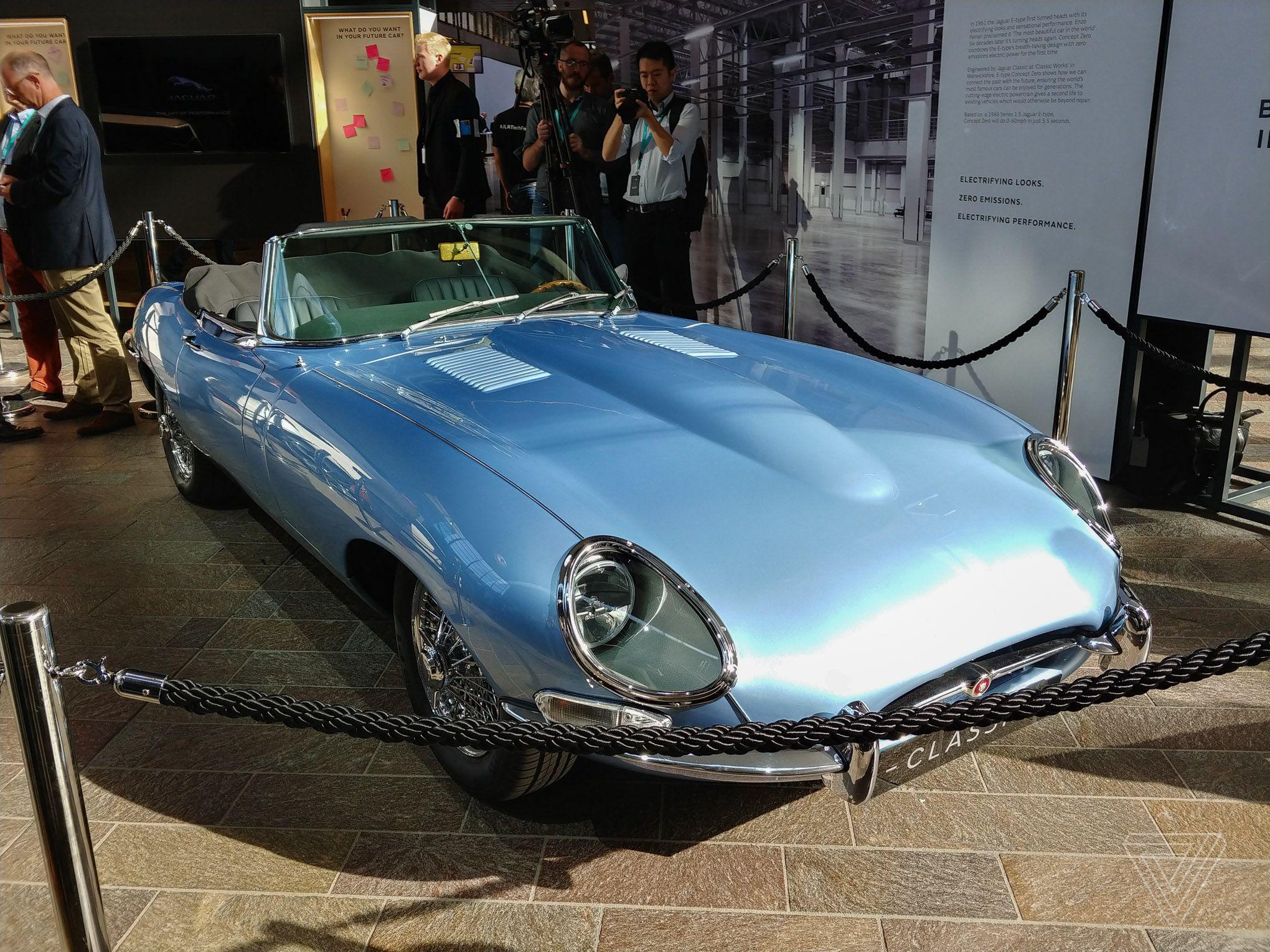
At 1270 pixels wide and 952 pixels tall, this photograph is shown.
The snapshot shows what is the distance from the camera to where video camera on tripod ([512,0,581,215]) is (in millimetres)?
6047

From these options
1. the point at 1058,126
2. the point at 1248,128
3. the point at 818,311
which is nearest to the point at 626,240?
the point at 818,311

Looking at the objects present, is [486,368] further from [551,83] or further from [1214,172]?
[551,83]

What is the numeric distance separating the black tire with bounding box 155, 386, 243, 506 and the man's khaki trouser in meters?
1.52

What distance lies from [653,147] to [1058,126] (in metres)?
2.20

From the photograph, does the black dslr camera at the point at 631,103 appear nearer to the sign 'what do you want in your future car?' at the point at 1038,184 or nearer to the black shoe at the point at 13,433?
the sign 'what do you want in your future car?' at the point at 1038,184

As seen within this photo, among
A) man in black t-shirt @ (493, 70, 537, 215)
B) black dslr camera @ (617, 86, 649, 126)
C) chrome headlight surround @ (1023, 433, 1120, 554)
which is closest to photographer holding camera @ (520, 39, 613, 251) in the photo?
black dslr camera @ (617, 86, 649, 126)

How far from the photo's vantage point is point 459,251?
3666mm

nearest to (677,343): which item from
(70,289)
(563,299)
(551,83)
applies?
(563,299)

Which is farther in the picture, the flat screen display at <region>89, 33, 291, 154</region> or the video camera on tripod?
the flat screen display at <region>89, 33, 291, 154</region>

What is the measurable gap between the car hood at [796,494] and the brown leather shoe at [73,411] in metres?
4.07

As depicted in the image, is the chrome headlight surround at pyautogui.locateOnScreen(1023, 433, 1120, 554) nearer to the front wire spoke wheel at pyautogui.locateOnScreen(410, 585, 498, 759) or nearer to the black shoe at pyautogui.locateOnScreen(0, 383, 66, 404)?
the front wire spoke wheel at pyautogui.locateOnScreen(410, 585, 498, 759)

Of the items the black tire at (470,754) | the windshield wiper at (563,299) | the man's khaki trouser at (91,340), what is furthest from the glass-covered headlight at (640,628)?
the man's khaki trouser at (91,340)

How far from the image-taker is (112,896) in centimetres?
221

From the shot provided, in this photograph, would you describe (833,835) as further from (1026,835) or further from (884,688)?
(884,688)
